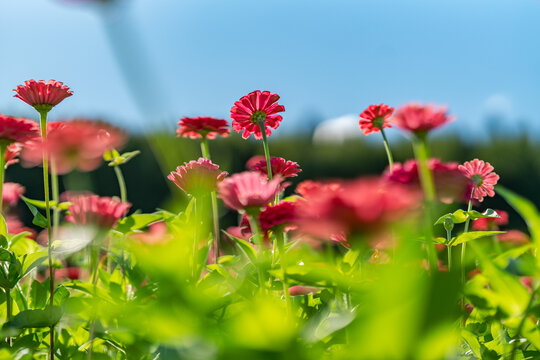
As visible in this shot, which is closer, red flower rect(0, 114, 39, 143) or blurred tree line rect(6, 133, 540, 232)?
red flower rect(0, 114, 39, 143)

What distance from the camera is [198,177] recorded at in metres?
0.65

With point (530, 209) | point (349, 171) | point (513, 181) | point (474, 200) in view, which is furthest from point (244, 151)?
point (530, 209)

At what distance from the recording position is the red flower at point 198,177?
645 millimetres

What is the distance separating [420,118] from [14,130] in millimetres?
542

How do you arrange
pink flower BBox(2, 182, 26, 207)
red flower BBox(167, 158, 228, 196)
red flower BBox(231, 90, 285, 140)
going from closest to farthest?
red flower BBox(167, 158, 228, 196)
red flower BBox(231, 90, 285, 140)
pink flower BBox(2, 182, 26, 207)

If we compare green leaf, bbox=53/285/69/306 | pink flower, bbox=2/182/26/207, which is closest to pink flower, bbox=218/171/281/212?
green leaf, bbox=53/285/69/306

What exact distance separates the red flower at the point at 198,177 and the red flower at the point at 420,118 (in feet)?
0.85

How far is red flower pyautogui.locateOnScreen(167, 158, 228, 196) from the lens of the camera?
64 cm

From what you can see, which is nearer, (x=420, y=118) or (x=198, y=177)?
(x=420, y=118)

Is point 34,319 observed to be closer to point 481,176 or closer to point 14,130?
point 14,130

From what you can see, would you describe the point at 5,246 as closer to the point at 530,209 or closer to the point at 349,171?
the point at 530,209

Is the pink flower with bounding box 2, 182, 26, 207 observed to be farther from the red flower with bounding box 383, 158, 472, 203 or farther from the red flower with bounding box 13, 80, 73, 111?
the red flower with bounding box 383, 158, 472, 203

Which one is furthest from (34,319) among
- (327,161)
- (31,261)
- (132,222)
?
(327,161)

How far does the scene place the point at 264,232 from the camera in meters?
0.58
